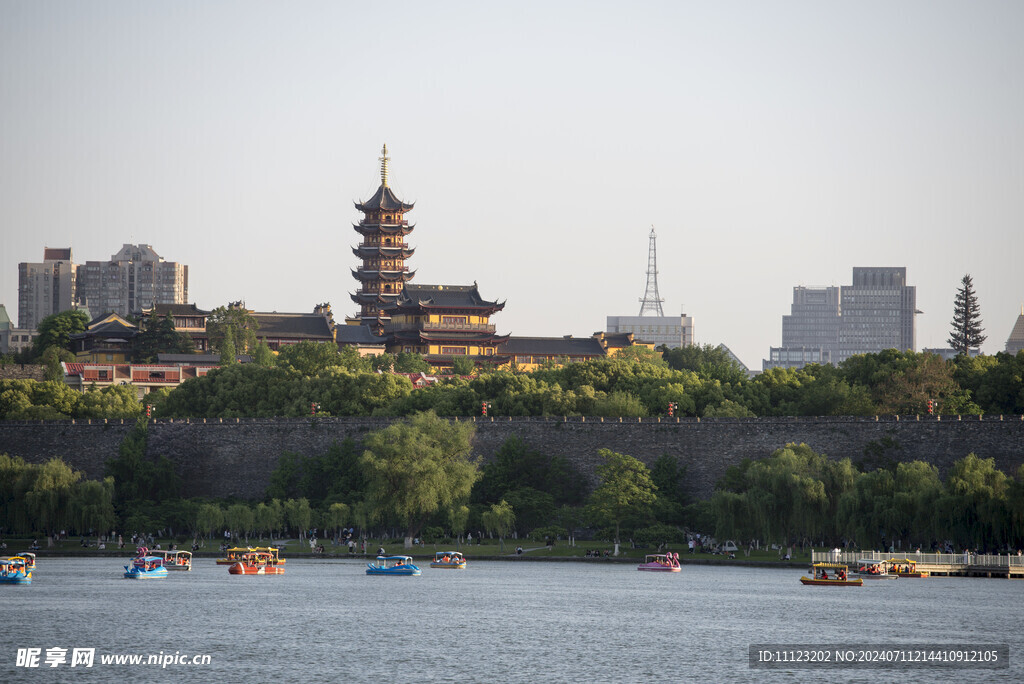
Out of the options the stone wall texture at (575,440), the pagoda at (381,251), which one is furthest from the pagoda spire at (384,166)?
the stone wall texture at (575,440)

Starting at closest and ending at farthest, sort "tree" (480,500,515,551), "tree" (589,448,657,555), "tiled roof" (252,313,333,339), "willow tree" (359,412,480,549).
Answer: "tree" (589,448,657,555) < "willow tree" (359,412,480,549) < "tree" (480,500,515,551) < "tiled roof" (252,313,333,339)

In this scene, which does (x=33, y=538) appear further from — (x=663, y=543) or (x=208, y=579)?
(x=663, y=543)

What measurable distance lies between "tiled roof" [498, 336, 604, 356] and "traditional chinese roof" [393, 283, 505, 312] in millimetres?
6604

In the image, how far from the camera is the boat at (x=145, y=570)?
66.9 m

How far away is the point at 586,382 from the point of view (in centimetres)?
9600

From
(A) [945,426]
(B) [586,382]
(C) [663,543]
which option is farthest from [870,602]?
(B) [586,382]

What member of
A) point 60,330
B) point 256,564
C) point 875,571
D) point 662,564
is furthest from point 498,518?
point 60,330

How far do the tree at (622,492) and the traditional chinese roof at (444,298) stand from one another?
52.2m

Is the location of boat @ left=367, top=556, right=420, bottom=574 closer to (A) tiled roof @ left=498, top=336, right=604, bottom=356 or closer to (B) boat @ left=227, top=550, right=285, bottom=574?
(B) boat @ left=227, top=550, right=285, bottom=574

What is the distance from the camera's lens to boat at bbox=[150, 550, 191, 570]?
71.5 meters

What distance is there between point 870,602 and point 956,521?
919cm

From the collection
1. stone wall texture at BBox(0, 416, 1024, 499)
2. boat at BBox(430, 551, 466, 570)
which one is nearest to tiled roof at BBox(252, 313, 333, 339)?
stone wall texture at BBox(0, 416, 1024, 499)

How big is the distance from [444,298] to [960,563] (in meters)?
70.5

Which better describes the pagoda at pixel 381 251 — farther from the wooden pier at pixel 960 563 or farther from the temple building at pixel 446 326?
the wooden pier at pixel 960 563
